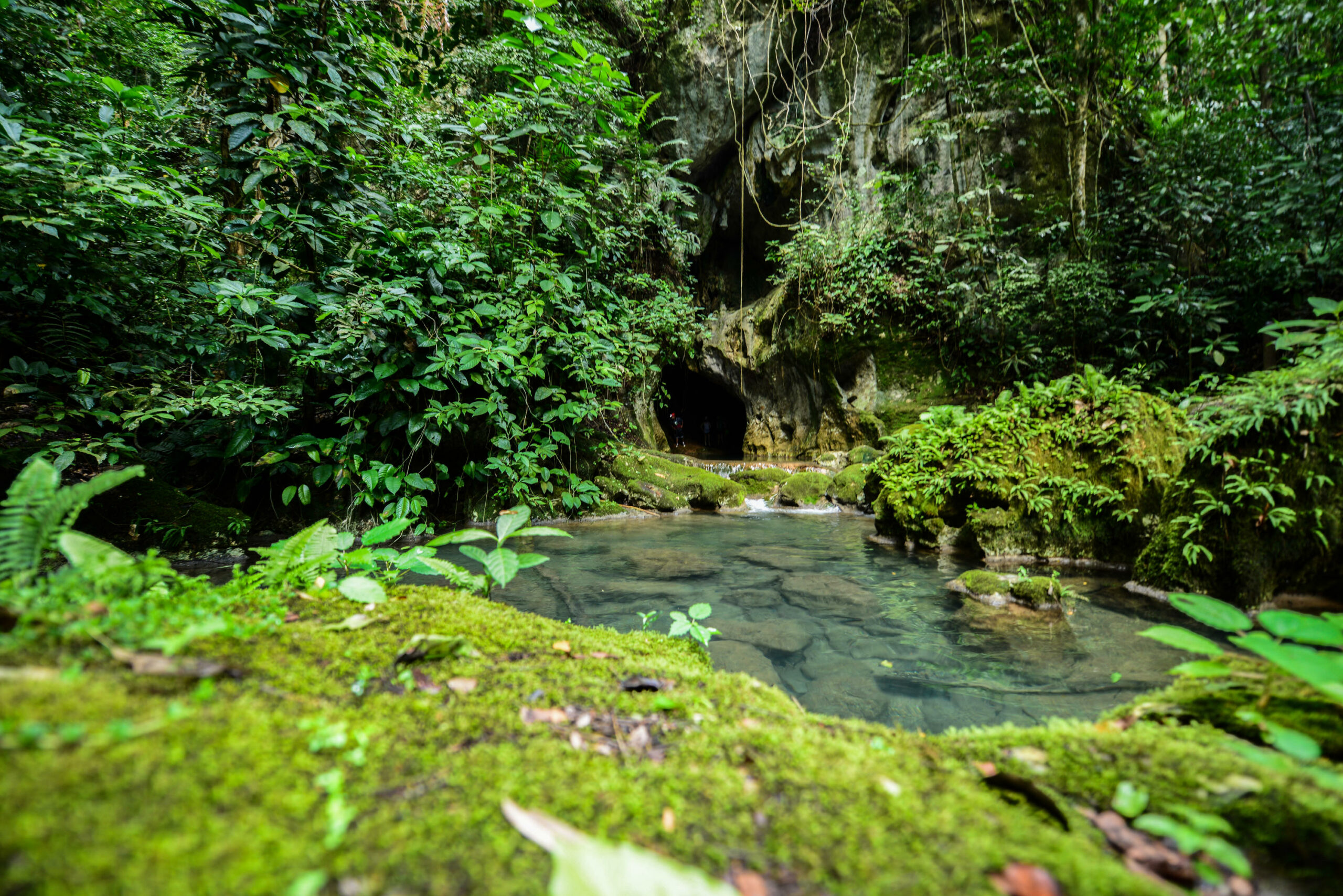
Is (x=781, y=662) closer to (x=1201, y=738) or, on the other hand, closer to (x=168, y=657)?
(x=1201, y=738)

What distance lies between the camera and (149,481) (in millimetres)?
4477

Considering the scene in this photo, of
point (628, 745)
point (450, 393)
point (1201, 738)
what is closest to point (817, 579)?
point (1201, 738)

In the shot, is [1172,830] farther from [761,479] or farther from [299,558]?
[761,479]

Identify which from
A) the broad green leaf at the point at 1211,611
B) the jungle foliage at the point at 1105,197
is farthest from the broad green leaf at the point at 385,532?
the jungle foliage at the point at 1105,197

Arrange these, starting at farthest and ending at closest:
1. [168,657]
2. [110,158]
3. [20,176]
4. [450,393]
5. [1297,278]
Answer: [1297,278] → [450,393] → [110,158] → [20,176] → [168,657]

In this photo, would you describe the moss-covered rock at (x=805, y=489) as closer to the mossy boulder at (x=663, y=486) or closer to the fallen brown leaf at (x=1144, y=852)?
the mossy boulder at (x=663, y=486)

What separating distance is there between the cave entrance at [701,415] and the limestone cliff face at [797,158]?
2549mm

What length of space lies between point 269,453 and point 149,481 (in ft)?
3.26

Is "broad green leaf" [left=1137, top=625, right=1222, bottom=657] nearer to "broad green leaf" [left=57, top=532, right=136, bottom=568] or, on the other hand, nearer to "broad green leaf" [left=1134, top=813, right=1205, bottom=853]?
"broad green leaf" [left=1134, top=813, right=1205, bottom=853]

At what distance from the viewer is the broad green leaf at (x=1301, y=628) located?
42.1 inches

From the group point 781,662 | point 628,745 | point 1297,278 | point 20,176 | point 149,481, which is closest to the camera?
point 628,745

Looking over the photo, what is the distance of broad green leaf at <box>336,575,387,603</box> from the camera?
1.52 metres

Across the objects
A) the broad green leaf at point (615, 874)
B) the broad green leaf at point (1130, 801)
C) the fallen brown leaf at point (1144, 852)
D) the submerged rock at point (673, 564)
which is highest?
the broad green leaf at point (615, 874)

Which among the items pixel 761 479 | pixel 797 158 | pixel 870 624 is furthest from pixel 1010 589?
pixel 797 158
